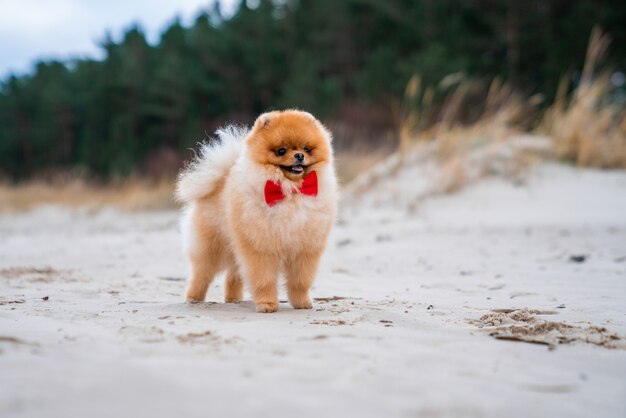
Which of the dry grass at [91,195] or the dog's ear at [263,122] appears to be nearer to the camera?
the dog's ear at [263,122]

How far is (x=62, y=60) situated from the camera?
130 feet

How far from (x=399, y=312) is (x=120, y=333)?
4.55ft

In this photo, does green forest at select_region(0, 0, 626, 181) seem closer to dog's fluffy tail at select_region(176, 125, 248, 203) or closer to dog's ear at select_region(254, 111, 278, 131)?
dog's fluffy tail at select_region(176, 125, 248, 203)

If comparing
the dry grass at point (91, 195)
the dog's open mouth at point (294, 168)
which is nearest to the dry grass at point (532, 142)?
the dog's open mouth at point (294, 168)

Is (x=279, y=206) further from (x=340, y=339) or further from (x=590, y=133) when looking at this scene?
(x=590, y=133)

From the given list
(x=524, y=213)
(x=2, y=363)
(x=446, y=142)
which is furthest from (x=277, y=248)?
(x=446, y=142)

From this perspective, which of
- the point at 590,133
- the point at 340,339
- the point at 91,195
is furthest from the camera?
the point at 91,195

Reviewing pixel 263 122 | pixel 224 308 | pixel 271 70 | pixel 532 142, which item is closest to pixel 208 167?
pixel 263 122

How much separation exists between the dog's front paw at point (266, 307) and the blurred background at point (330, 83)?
6398mm

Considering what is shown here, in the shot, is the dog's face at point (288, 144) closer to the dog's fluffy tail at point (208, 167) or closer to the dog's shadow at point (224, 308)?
the dog's fluffy tail at point (208, 167)

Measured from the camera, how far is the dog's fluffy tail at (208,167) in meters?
3.77

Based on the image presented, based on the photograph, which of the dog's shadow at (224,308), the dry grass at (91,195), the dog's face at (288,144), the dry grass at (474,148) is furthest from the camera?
the dry grass at (91,195)

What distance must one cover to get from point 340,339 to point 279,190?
1086mm

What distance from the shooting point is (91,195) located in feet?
51.8
